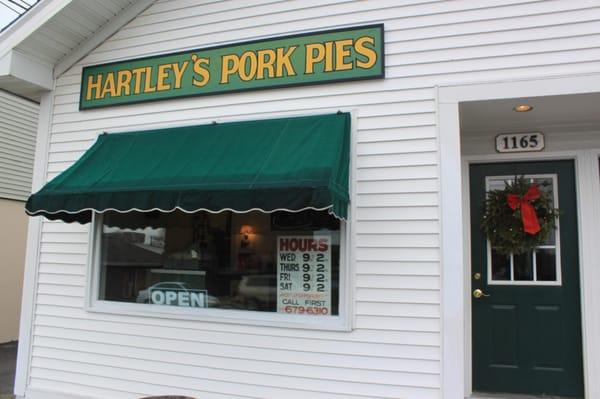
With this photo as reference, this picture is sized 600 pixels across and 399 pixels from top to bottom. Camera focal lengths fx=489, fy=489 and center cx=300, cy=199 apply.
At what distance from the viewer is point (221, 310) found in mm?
4863

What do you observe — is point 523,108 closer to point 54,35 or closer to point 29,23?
point 54,35

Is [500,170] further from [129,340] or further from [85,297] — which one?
[85,297]

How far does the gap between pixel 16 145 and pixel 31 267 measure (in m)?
5.52

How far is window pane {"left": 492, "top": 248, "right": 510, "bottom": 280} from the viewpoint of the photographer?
15.8ft

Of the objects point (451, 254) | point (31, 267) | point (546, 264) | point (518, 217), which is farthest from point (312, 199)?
point (31, 267)

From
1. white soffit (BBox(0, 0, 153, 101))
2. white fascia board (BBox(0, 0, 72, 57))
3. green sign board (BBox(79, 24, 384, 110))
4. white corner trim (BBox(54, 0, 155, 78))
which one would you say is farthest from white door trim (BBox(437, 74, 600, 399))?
white fascia board (BBox(0, 0, 72, 57))

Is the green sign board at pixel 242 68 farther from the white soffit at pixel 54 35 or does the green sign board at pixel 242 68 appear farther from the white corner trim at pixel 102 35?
the white soffit at pixel 54 35

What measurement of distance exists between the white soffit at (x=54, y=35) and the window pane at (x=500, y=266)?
4602 mm

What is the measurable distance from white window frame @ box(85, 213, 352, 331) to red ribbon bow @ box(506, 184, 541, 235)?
170 centimetres

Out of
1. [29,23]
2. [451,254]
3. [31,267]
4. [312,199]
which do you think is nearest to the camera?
[312,199]

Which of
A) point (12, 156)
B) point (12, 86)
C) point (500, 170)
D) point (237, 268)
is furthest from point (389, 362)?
point (12, 156)

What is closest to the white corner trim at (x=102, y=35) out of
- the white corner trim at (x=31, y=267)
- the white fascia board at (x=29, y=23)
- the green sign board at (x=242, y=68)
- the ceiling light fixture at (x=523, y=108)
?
the green sign board at (x=242, y=68)

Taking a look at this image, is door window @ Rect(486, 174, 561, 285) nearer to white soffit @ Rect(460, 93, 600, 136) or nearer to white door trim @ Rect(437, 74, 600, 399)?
white door trim @ Rect(437, 74, 600, 399)

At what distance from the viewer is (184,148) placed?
480 centimetres
